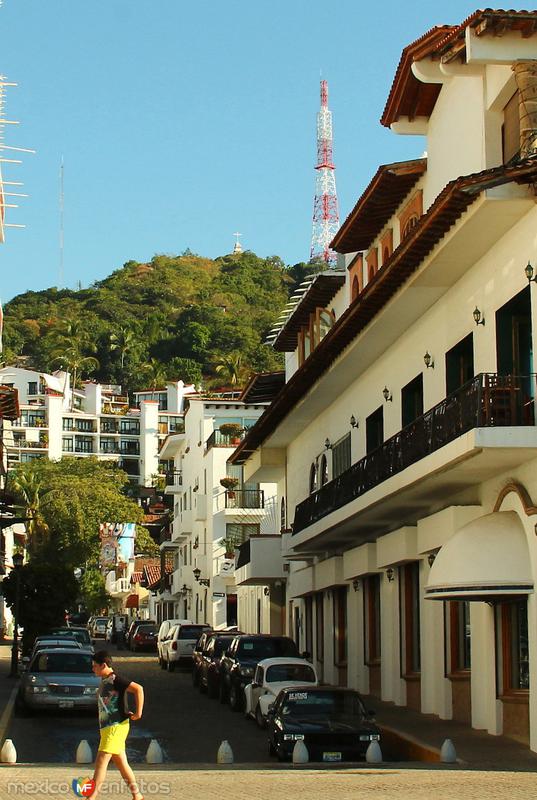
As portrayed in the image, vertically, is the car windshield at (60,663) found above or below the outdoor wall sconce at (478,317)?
below

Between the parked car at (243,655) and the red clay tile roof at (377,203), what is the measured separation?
9.15 m

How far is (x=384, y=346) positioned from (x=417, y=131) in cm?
436

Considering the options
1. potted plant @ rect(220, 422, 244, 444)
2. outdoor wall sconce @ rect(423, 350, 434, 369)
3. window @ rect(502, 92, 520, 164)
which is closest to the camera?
window @ rect(502, 92, 520, 164)

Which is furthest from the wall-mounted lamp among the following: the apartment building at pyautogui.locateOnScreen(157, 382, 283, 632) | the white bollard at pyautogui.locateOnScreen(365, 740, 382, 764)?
the apartment building at pyautogui.locateOnScreen(157, 382, 283, 632)

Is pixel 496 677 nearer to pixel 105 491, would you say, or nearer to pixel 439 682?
pixel 439 682

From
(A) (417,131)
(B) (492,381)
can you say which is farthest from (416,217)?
(B) (492,381)

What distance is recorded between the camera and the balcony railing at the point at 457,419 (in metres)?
17.7

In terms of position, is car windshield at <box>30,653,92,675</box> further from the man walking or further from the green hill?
the green hill

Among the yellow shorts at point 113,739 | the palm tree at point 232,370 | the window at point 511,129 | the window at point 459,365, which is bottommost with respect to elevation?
the yellow shorts at point 113,739

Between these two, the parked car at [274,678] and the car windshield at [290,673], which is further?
the car windshield at [290,673]

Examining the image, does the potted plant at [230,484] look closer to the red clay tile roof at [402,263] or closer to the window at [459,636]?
the red clay tile roof at [402,263]

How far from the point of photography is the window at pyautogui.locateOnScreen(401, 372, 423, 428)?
25531mm

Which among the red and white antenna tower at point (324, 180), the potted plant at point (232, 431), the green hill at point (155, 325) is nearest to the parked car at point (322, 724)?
the potted plant at point (232, 431)

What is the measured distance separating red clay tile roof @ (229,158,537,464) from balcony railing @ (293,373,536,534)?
232 cm
